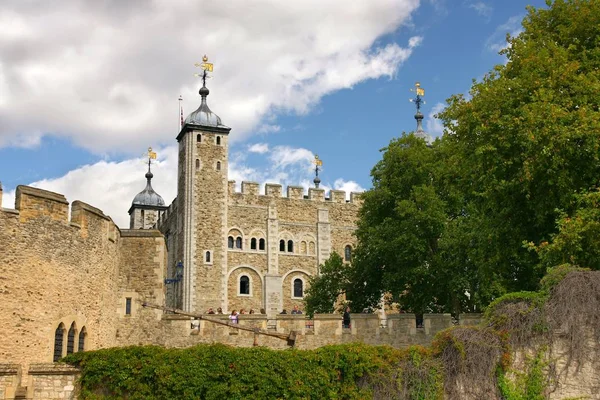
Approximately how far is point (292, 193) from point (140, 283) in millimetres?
28868

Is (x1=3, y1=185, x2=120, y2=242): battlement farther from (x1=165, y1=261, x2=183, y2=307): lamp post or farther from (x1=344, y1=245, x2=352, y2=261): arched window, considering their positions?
(x1=344, y1=245, x2=352, y2=261): arched window

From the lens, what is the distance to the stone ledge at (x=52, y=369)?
14.7 m

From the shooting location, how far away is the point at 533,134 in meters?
18.4

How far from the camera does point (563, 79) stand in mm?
19109

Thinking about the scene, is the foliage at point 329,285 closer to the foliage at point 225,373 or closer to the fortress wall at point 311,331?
the fortress wall at point 311,331

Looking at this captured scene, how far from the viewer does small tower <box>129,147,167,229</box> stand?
212 feet

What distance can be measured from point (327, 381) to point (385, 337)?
26.3 feet

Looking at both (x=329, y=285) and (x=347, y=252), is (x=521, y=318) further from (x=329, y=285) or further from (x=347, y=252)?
(x=347, y=252)

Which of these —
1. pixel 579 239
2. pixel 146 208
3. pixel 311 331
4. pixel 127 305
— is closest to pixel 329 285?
pixel 311 331

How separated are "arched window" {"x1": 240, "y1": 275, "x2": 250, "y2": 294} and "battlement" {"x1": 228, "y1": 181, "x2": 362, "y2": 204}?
4.94 metres

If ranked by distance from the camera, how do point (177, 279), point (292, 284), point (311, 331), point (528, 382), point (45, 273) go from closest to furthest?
point (528, 382) < point (45, 273) < point (311, 331) < point (177, 279) < point (292, 284)

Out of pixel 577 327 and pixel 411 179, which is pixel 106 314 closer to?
pixel 577 327

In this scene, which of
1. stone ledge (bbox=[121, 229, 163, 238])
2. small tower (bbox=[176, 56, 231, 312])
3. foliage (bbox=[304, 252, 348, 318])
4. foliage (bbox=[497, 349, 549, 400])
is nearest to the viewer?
foliage (bbox=[497, 349, 549, 400])

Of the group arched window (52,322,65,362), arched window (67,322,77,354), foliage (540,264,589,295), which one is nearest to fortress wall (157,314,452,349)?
arched window (67,322,77,354)
